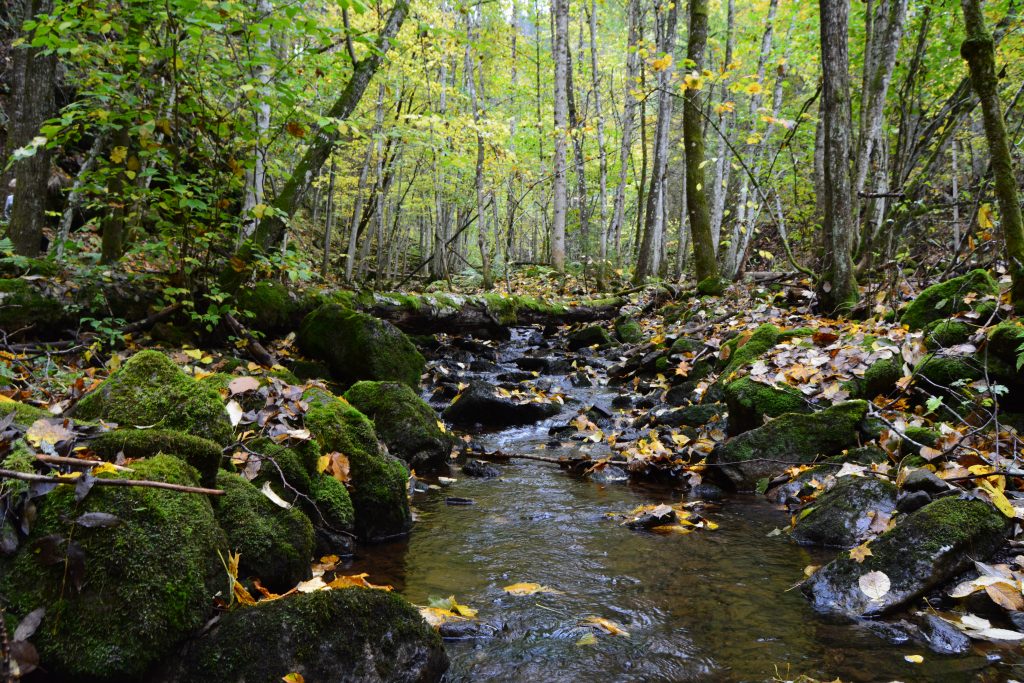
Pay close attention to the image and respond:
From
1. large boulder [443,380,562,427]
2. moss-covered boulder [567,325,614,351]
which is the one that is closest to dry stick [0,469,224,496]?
large boulder [443,380,562,427]

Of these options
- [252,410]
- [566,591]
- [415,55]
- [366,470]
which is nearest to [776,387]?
[566,591]

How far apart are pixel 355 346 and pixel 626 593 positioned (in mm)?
5674

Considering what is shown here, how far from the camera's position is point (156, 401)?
3.34 meters

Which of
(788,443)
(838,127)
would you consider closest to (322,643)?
(788,443)

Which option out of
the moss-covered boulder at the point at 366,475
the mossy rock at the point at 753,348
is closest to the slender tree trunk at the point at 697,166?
the mossy rock at the point at 753,348

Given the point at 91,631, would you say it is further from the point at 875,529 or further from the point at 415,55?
the point at 415,55

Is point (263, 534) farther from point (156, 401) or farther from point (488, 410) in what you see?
point (488, 410)

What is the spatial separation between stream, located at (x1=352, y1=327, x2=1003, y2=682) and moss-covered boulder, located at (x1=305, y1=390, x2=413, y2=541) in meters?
0.20

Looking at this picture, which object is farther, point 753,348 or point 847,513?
point 753,348

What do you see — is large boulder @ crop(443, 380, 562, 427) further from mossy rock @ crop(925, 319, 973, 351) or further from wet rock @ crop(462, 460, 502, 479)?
mossy rock @ crop(925, 319, 973, 351)

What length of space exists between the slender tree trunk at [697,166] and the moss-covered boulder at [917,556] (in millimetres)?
9798

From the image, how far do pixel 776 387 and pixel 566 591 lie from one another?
3546mm

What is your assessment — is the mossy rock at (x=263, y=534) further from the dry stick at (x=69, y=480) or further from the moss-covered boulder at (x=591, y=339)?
the moss-covered boulder at (x=591, y=339)

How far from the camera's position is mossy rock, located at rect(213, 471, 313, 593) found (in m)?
2.88
